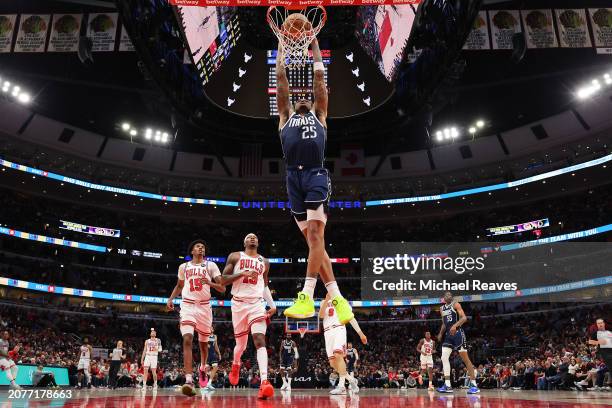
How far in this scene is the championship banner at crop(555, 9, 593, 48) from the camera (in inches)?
739

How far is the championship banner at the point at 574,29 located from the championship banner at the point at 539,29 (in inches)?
12.1

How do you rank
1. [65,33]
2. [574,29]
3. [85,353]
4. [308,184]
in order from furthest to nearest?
[85,353], [65,33], [574,29], [308,184]

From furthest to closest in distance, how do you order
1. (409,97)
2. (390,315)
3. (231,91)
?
(390,315) < (409,97) < (231,91)

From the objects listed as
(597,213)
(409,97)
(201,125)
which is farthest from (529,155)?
(201,125)

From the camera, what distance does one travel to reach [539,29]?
64.0 feet

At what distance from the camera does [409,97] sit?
26562mm

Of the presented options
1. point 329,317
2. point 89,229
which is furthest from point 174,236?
point 329,317

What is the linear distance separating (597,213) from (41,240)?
3553cm

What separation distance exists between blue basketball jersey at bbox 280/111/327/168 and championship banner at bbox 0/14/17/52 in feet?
57.7

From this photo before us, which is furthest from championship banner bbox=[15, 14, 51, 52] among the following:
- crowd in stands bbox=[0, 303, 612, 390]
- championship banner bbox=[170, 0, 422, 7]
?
crowd in stands bbox=[0, 303, 612, 390]

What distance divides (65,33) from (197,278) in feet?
48.4

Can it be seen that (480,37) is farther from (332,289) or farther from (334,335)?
(332,289)

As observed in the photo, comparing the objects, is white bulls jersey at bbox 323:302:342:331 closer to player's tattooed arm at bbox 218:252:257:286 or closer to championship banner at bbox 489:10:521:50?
player's tattooed arm at bbox 218:252:257:286

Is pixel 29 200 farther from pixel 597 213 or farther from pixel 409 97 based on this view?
pixel 597 213
